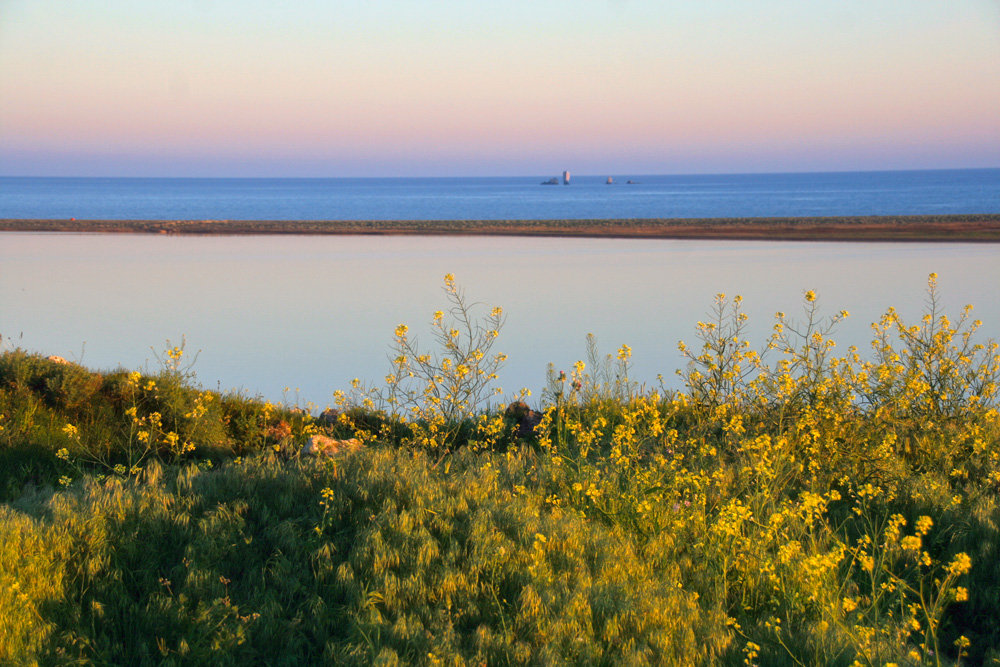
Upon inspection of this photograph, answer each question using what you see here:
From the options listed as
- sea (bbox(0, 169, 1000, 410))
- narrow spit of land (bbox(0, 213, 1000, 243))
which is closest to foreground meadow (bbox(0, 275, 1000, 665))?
sea (bbox(0, 169, 1000, 410))

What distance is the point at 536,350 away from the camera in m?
10.9

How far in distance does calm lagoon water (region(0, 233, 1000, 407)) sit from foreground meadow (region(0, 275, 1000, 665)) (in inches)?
124

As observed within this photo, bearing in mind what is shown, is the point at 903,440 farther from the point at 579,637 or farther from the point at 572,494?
the point at 579,637

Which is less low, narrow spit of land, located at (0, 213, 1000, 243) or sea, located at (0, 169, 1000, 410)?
narrow spit of land, located at (0, 213, 1000, 243)

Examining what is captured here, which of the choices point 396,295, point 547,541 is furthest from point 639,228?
point 547,541

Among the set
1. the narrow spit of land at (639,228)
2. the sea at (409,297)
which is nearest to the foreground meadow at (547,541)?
the sea at (409,297)

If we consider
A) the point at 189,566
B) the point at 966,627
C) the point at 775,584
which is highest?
the point at 189,566

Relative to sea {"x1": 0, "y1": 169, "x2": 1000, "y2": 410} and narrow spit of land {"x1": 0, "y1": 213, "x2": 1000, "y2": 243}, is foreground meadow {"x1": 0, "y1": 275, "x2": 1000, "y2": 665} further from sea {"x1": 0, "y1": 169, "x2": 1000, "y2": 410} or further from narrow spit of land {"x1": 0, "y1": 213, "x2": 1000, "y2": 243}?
narrow spit of land {"x1": 0, "y1": 213, "x2": 1000, "y2": 243}

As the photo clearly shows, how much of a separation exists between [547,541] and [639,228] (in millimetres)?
33773

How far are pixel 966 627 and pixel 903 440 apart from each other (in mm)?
2126

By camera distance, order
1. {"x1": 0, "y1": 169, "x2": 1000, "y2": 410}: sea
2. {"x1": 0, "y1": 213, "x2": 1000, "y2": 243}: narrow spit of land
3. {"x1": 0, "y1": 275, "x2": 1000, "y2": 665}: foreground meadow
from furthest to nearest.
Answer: {"x1": 0, "y1": 213, "x2": 1000, "y2": 243}: narrow spit of land, {"x1": 0, "y1": 169, "x2": 1000, "y2": 410}: sea, {"x1": 0, "y1": 275, "x2": 1000, "y2": 665}: foreground meadow

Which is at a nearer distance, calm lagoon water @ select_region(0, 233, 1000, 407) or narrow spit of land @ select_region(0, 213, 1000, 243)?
calm lagoon water @ select_region(0, 233, 1000, 407)

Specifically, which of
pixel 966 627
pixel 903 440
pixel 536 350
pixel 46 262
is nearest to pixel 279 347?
pixel 536 350

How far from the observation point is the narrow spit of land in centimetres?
3055
